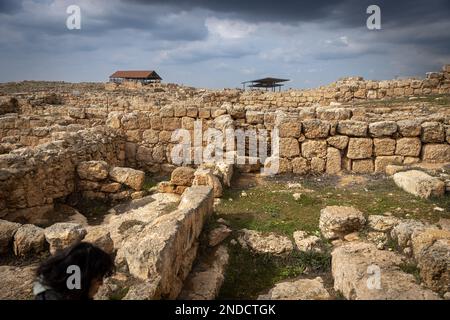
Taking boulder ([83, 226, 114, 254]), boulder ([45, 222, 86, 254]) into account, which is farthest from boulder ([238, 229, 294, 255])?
boulder ([45, 222, 86, 254])

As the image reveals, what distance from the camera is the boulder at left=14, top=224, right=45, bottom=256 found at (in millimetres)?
5109

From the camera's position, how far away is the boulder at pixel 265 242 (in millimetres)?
5738

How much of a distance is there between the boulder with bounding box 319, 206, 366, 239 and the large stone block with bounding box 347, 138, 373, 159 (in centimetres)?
346

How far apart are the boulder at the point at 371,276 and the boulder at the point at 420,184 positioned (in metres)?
2.65

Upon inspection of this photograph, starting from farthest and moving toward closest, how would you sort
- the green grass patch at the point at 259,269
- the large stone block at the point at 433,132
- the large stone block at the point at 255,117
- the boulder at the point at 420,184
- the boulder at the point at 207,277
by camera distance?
the large stone block at the point at 255,117
the large stone block at the point at 433,132
the boulder at the point at 420,184
the green grass patch at the point at 259,269
the boulder at the point at 207,277

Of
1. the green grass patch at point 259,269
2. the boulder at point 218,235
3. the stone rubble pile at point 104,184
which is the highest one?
the stone rubble pile at point 104,184

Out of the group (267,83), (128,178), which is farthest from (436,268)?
(267,83)

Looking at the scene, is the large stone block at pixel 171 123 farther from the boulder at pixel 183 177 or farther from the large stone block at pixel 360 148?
the large stone block at pixel 360 148

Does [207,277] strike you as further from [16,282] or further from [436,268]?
[436,268]

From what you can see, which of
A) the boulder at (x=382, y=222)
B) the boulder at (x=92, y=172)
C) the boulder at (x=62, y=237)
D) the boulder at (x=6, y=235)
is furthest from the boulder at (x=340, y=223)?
the boulder at (x=92, y=172)

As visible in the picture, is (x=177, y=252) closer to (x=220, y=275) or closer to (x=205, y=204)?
(x=220, y=275)

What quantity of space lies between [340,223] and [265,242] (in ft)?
4.36
